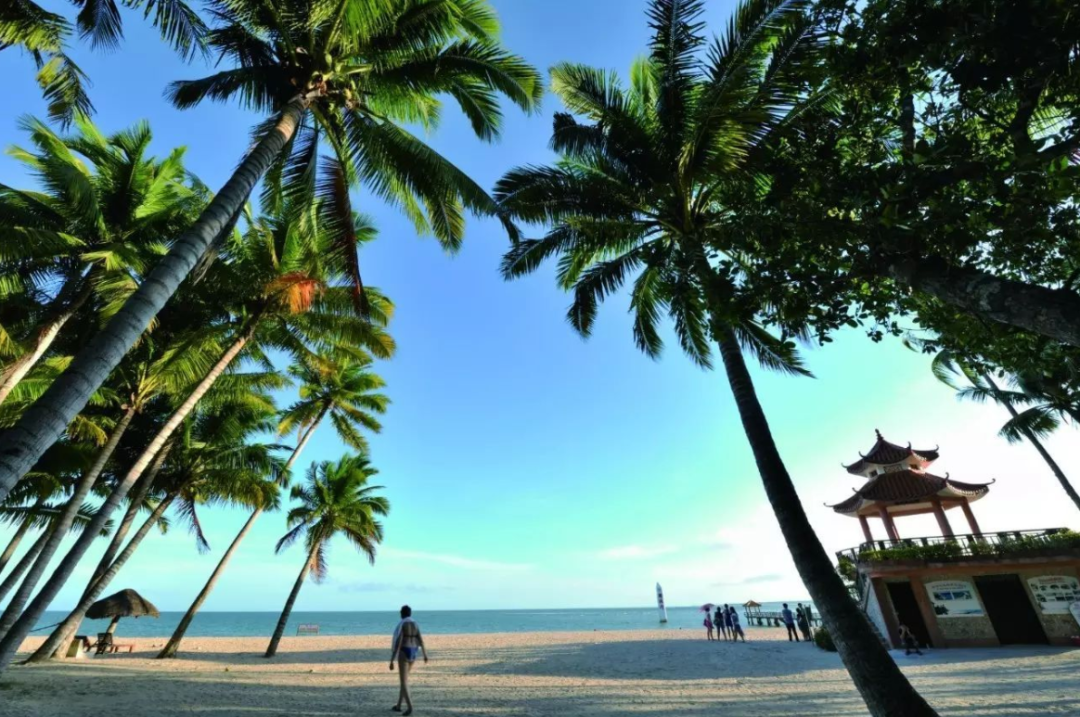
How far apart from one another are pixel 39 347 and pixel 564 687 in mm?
A: 14035

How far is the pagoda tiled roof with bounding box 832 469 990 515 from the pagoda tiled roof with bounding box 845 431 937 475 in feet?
2.09

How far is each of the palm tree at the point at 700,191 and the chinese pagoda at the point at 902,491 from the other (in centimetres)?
1283

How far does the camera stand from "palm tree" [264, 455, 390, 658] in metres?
23.0

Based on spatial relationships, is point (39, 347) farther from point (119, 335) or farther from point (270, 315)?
point (119, 335)

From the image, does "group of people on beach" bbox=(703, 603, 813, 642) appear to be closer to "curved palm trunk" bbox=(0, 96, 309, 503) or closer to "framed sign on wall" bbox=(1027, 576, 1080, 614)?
"framed sign on wall" bbox=(1027, 576, 1080, 614)

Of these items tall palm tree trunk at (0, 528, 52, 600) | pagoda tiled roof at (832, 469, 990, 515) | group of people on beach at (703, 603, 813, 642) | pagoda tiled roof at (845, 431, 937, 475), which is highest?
pagoda tiled roof at (845, 431, 937, 475)

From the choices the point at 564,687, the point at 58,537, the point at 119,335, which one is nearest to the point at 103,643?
the point at 58,537

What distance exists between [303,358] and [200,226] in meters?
10.9

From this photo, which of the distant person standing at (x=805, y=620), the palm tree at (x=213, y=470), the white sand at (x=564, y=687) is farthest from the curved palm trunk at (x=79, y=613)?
the distant person standing at (x=805, y=620)

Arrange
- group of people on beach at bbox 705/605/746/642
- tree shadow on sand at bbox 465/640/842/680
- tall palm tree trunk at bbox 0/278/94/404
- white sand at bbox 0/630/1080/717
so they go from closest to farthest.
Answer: white sand at bbox 0/630/1080/717 < tall palm tree trunk at bbox 0/278/94/404 < tree shadow on sand at bbox 465/640/842/680 < group of people on beach at bbox 705/605/746/642

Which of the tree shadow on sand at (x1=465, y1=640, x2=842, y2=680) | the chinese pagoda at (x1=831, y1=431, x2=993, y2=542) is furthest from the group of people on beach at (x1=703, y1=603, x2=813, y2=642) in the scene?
the chinese pagoda at (x1=831, y1=431, x2=993, y2=542)

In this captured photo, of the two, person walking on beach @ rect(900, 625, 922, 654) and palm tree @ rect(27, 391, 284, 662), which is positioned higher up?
palm tree @ rect(27, 391, 284, 662)

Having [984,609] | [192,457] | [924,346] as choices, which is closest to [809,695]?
[924,346]

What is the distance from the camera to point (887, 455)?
824 inches
